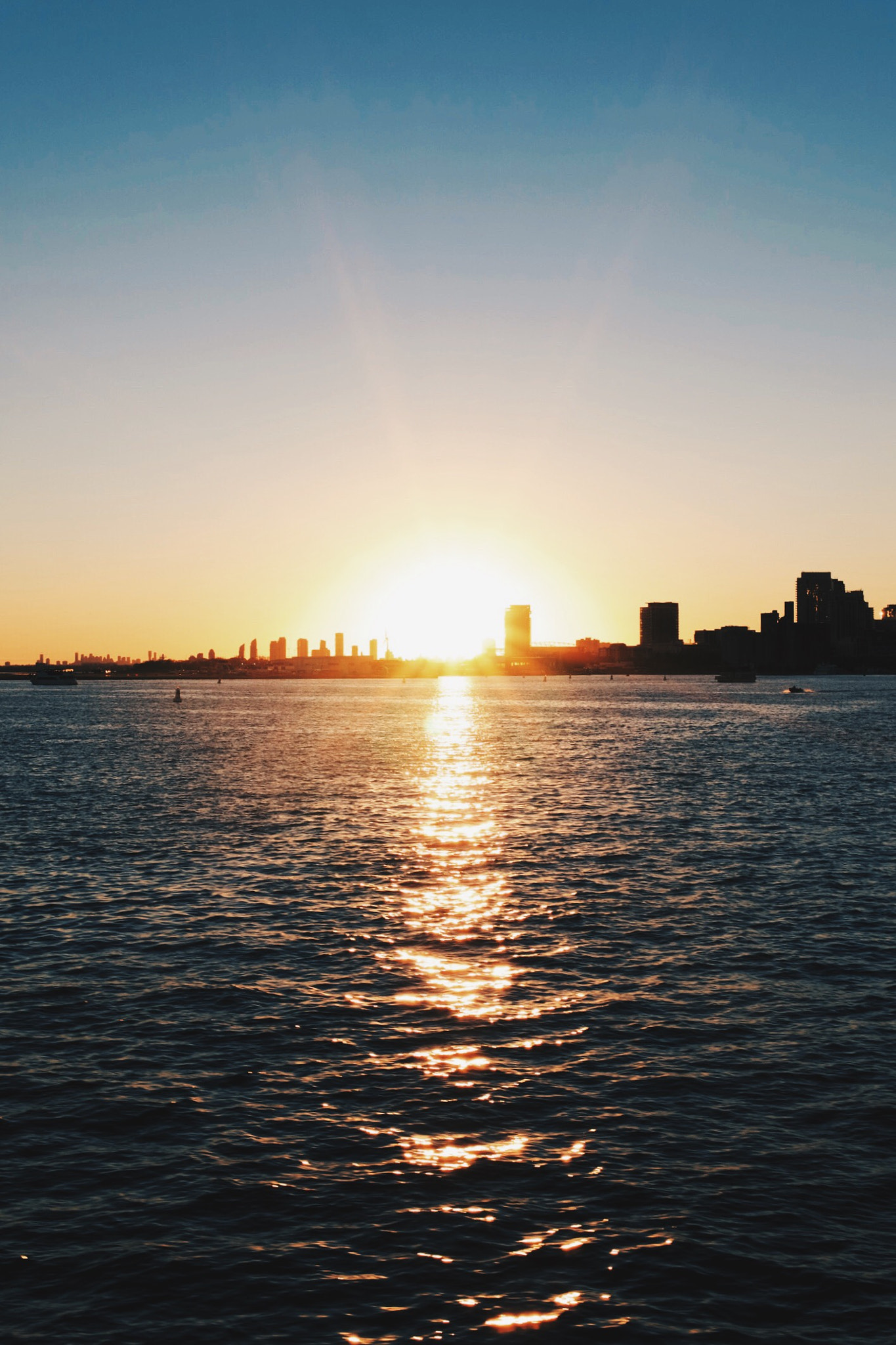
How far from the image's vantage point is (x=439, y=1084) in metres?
20.7

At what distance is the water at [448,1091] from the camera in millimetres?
13977

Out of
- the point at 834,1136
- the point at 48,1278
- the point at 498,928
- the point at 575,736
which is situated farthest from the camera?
the point at 575,736

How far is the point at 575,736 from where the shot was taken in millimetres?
137000

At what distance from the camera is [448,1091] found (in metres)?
20.4

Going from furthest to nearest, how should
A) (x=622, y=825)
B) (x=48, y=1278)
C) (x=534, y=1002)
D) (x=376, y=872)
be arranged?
(x=622, y=825), (x=376, y=872), (x=534, y=1002), (x=48, y=1278)

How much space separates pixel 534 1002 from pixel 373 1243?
11634 mm

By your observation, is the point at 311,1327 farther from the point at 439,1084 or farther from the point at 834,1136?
the point at 834,1136

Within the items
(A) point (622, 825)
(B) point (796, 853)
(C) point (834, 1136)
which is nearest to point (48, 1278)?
(C) point (834, 1136)

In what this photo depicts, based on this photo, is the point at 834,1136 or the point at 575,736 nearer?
the point at 834,1136

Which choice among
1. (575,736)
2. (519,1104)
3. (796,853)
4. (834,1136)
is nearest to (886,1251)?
(834,1136)

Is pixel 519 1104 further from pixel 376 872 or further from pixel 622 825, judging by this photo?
pixel 622 825

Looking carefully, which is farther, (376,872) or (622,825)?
(622,825)

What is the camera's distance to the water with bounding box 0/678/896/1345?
45.9 feet

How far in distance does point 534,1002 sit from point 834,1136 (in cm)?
909
